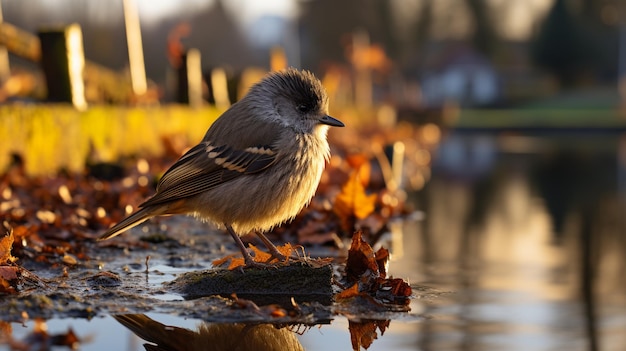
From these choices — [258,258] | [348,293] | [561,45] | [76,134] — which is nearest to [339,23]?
[561,45]

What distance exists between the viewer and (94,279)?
5531 millimetres

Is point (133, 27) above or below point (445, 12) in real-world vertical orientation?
below

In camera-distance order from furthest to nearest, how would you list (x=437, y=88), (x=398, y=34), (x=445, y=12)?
(x=437, y=88), (x=445, y=12), (x=398, y=34)

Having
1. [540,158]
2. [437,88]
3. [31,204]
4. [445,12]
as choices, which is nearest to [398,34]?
[445,12]

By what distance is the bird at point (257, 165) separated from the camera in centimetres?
589

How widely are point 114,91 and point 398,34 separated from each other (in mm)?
61717

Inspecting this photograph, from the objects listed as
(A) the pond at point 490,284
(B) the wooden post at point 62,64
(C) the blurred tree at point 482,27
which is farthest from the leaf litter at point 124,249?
(C) the blurred tree at point 482,27

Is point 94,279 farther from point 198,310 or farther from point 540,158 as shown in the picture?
point 540,158

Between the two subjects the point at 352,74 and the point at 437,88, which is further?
the point at 437,88

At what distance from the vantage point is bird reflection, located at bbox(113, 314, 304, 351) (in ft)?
13.5

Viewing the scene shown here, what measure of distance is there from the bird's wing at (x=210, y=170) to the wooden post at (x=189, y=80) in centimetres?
1063

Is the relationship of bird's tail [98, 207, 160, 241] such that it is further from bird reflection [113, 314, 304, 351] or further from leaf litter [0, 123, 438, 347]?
bird reflection [113, 314, 304, 351]

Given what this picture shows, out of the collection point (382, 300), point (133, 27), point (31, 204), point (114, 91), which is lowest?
point (382, 300)

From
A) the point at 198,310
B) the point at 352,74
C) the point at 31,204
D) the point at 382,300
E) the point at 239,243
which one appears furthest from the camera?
the point at 352,74
